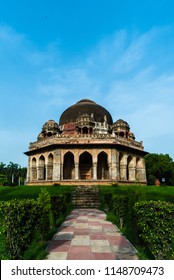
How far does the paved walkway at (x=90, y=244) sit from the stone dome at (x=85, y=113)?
83.2 ft

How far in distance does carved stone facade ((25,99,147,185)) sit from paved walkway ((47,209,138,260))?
636 inches

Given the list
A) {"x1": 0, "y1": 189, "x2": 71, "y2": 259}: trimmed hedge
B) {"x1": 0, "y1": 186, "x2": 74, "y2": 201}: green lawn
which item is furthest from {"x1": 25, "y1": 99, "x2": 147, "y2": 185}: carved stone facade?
{"x1": 0, "y1": 189, "x2": 71, "y2": 259}: trimmed hedge

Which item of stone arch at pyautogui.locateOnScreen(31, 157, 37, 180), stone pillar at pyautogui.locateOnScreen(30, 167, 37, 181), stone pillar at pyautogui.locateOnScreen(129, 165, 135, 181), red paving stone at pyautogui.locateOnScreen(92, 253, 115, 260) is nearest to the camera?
red paving stone at pyautogui.locateOnScreen(92, 253, 115, 260)

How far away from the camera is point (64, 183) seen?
80.6ft

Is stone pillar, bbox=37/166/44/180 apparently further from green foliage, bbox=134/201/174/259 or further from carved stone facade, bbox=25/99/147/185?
green foliage, bbox=134/201/174/259

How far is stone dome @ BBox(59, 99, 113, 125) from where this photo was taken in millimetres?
33438

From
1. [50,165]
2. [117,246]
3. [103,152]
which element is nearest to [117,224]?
[117,246]

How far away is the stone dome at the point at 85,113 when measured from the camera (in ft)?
110

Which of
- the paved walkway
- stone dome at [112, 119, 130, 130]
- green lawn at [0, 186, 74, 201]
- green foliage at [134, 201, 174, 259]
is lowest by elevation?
the paved walkway

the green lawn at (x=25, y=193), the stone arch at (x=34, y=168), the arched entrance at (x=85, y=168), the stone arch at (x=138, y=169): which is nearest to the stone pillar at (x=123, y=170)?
the stone arch at (x=138, y=169)

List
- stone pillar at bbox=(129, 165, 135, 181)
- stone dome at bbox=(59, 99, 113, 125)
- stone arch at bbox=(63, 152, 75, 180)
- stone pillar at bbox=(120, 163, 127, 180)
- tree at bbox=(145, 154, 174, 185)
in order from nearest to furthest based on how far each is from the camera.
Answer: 1. stone pillar at bbox=(120, 163, 127, 180)
2. stone pillar at bbox=(129, 165, 135, 181)
3. stone arch at bbox=(63, 152, 75, 180)
4. stone dome at bbox=(59, 99, 113, 125)
5. tree at bbox=(145, 154, 174, 185)

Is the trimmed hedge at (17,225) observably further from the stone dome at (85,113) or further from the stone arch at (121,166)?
the stone dome at (85,113)
